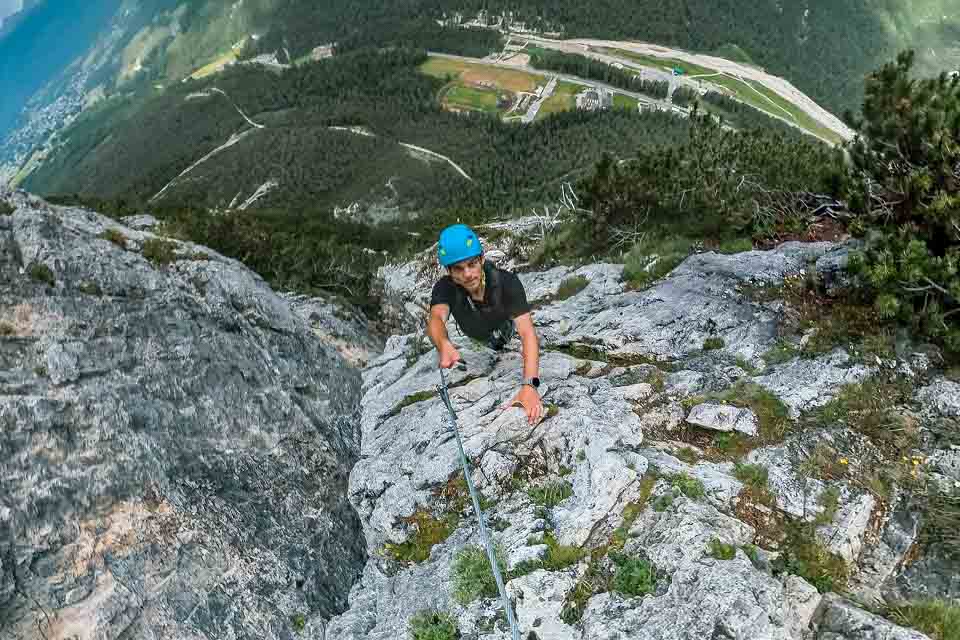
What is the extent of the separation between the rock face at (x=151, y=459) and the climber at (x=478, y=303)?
141 inches

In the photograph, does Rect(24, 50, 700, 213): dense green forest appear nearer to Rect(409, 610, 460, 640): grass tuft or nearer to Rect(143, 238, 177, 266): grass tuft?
Rect(143, 238, 177, 266): grass tuft

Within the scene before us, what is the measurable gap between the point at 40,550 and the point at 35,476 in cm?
103

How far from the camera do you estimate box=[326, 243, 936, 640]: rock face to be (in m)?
5.80

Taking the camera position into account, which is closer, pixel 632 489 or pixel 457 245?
pixel 632 489

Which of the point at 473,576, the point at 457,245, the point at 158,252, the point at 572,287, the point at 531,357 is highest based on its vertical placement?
the point at 158,252

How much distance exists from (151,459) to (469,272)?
5747mm

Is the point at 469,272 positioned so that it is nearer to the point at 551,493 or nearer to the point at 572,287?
the point at 551,493

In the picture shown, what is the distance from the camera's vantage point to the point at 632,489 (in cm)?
697

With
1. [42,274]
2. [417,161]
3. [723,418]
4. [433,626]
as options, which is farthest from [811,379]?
[417,161]

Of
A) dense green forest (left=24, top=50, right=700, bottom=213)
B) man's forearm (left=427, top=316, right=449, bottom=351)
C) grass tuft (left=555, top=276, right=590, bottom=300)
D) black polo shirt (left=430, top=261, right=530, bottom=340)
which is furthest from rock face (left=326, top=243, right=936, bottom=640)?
dense green forest (left=24, top=50, right=700, bottom=213)

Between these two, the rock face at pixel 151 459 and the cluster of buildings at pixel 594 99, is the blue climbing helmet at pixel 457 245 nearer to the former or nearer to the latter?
the rock face at pixel 151 459

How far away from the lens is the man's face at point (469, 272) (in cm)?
802

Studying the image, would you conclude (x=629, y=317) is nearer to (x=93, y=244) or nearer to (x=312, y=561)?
(x=312, y=561)

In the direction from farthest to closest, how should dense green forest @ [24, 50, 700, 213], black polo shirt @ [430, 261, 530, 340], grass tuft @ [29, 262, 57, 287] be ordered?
1. dense green forest @ [24, 50, 700, 213]
2. grass tuft @ [29, 262, 57, 287]
3. black polo shirt @ [430, 261, 530, 340]
